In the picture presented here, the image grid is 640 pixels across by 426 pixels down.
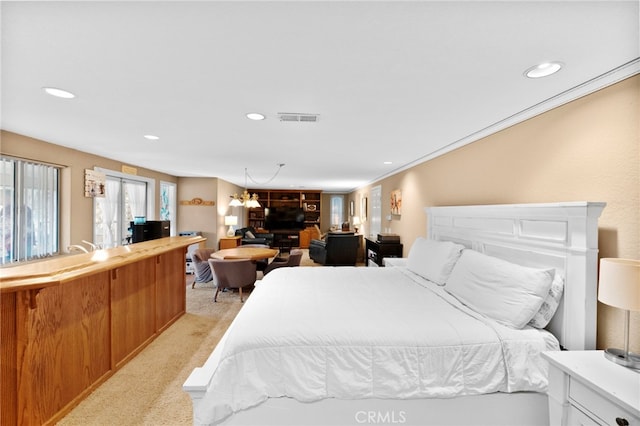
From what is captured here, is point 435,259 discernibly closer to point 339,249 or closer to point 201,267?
point 339,249

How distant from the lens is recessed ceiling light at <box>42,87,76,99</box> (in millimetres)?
1938

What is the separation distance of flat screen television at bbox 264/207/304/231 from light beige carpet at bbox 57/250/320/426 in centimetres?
680

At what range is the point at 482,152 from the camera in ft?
9.61

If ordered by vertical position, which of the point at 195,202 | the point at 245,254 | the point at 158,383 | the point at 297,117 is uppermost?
the point at 297,117

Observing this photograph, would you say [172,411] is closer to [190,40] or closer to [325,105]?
[190,40]

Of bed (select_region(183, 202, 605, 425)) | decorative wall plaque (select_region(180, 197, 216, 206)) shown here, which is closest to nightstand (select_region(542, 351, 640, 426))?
bed (select_region(183, 202, 605, 425))

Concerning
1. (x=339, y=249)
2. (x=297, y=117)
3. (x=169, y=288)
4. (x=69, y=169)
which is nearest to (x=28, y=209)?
(x=69, y=169)

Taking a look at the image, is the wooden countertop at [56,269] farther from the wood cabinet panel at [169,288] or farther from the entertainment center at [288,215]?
the entertainment center at [288,215]

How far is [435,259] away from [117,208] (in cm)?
543

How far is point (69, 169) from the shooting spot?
379 cm

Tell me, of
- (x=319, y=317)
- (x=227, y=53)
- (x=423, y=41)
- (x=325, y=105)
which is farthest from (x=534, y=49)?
(x=319, y=317)

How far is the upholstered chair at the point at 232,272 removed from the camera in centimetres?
426

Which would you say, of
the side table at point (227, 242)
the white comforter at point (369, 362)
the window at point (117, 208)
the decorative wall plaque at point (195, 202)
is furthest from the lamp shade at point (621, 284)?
the decorative wall plaque at point (195, 202)

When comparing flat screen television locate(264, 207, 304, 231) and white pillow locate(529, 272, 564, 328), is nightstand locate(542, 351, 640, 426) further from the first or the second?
flat screen television locate(264, 207, 304, 231)
